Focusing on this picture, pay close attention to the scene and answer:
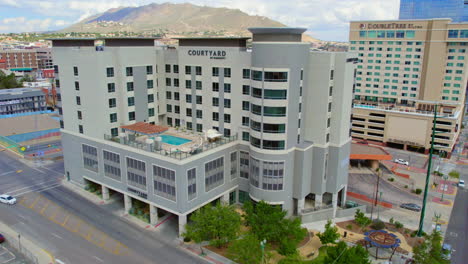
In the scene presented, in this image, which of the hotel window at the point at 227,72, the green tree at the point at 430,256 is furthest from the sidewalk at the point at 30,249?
the green tree at the point at 430,256

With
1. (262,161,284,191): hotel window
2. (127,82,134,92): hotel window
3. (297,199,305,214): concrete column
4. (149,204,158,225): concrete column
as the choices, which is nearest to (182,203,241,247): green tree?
(149,204,158,225): concrete column

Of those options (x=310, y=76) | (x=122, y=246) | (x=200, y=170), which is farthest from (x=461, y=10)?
(x=122, y=246)

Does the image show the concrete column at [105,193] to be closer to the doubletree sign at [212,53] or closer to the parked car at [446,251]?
the doubletree sign at [212,53]

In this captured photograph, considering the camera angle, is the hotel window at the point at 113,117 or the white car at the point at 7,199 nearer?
the hotel window at the point at 113,117

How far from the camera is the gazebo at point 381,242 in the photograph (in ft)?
156

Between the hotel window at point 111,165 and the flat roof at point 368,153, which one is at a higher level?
the hotel window at point 111,165

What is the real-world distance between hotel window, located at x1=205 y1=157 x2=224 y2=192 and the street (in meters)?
8.81

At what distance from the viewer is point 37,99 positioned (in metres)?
131

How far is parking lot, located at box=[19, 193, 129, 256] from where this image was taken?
1941 inches

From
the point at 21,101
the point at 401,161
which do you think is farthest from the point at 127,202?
the point at 21,101

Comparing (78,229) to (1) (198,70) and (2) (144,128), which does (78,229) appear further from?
(1) (198,70)

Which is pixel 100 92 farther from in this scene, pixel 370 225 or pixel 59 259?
pixel 370 225

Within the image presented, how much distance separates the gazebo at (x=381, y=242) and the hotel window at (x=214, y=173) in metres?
23.2

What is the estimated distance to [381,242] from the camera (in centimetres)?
4838
